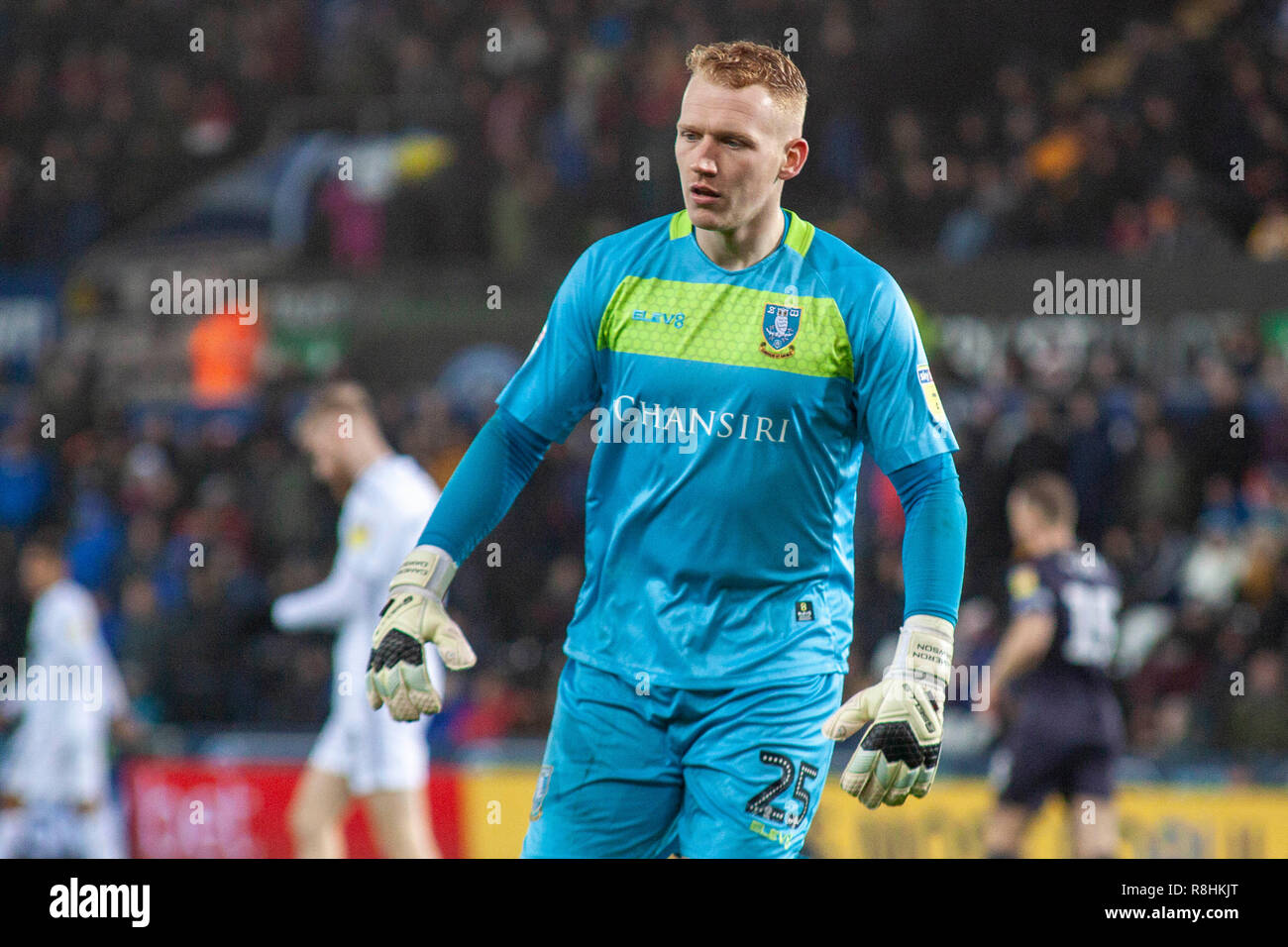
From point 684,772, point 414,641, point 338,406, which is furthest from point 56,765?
point 684,772

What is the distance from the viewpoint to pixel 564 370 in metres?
4.09

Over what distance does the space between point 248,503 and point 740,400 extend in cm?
954

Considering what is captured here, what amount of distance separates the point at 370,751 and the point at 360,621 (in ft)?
2.15

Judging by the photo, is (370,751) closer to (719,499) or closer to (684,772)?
(684,772)

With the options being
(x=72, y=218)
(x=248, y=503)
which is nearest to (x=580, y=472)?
(x=248, y=503)

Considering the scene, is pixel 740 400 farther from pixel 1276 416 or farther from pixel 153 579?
pixel 153 579

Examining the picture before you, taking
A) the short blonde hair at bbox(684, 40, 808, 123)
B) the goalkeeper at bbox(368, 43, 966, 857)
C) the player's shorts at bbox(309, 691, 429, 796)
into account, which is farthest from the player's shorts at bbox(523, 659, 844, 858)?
the player's shorts at bbox(309, 691, 429, 796)

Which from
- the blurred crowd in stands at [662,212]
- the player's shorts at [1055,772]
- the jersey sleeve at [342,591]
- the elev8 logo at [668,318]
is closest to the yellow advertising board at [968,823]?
the player's shorts at [1055,772]

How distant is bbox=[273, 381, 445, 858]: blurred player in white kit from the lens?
7523 millimetres

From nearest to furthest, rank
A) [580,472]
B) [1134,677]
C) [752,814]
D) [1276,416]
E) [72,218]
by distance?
1. [752,814]
2. [1134,677]
3. [1276,416]
4. [580,472]
5. [72,218]

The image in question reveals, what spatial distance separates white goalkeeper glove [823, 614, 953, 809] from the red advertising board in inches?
246

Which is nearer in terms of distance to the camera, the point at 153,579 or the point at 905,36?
the point at 153,579

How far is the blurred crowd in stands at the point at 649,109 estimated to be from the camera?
1291 cm
